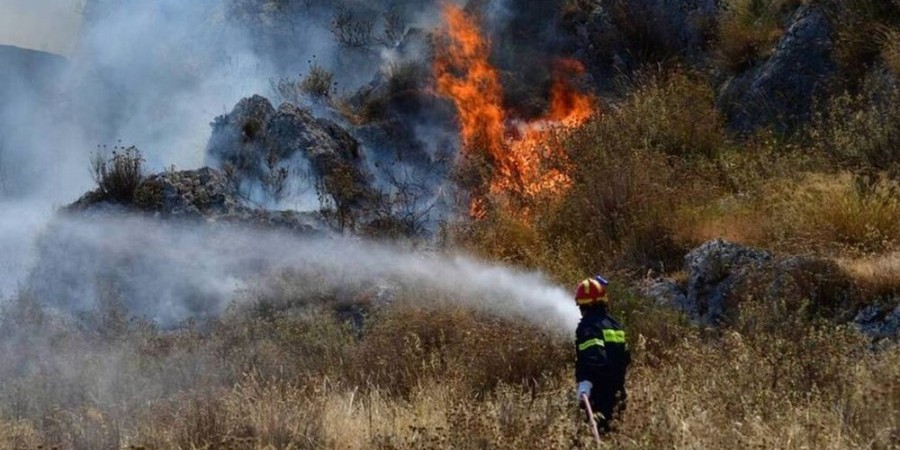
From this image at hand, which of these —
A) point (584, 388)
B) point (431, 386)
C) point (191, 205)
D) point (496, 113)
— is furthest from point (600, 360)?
point (496, 113)

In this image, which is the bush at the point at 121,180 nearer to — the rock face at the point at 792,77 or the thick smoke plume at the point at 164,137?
the thick smoke plume at the point at 164,137

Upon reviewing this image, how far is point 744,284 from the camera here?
770 centimetres

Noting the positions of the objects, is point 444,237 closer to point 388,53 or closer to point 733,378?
point 733,378

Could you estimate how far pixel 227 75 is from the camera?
2277 centimetres

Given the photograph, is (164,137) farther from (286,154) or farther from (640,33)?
(640,33)

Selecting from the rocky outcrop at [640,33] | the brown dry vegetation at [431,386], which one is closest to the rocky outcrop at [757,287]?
the brown dry vegetation at [431,386]

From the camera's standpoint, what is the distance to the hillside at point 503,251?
238 inches

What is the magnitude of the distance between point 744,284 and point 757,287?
0.43 feet

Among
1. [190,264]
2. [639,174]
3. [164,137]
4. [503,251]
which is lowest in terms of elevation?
[503,251]

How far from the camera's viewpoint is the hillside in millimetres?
6047

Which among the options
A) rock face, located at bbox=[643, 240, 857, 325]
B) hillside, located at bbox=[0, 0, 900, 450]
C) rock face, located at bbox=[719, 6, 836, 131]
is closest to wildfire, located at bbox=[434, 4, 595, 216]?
hillside, located at bbox=[0, 0, 900, 450]

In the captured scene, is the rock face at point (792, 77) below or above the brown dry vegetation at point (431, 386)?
above

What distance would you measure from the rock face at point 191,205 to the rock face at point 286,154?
125 cm

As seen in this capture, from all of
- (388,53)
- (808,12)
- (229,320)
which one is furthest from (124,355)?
(388,53)
